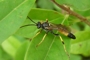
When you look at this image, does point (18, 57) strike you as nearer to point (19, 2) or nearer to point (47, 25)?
point (47, 25)

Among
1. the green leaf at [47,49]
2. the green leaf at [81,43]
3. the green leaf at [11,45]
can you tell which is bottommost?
the green leaf at [11,45]

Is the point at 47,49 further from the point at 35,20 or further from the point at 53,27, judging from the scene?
the point at 35,20

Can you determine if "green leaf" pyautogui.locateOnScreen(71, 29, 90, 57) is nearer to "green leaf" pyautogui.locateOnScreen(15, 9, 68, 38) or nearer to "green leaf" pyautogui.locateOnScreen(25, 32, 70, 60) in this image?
"green leaf" pyautogui.locateOnScreen(15, 9, 68, 38)

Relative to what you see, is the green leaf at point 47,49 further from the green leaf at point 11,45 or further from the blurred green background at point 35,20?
the green leaf at point 11,45

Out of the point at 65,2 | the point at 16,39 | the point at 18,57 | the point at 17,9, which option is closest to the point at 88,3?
the point at 65,2

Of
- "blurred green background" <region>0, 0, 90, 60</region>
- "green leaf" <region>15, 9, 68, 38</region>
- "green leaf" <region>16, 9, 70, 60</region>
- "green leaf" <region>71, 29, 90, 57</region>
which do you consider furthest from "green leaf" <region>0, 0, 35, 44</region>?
"green leaf" <region>71, 29, 90, 57</region>

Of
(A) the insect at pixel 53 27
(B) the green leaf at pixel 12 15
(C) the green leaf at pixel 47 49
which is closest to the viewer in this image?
(B) the green leaf at pixel 12 15

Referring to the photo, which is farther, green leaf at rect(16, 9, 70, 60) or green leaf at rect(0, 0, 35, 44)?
green leaf at rect(16, 9, 70, 60)

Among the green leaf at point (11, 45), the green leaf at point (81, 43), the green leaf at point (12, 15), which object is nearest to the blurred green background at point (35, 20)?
the green leaf at point (12, 15)
